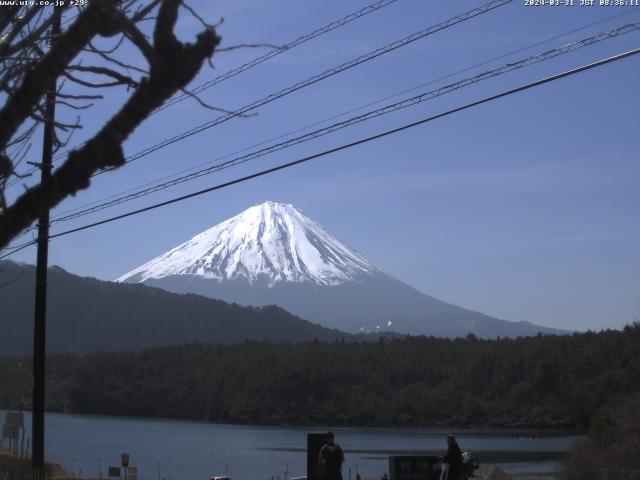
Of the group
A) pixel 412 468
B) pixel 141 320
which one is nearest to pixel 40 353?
pixel 412 468

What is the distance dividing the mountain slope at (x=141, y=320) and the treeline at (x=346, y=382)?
47.5m

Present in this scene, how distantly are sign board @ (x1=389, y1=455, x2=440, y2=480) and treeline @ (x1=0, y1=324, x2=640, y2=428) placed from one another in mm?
68885

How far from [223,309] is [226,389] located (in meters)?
72.6

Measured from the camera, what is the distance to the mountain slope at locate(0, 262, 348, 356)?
162 m

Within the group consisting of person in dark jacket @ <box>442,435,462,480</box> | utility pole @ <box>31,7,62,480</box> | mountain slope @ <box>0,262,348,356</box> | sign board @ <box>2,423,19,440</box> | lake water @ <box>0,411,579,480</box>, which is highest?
mountain slope @ <box>0,262,348,356</box>

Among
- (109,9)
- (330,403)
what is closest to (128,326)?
(330,403)

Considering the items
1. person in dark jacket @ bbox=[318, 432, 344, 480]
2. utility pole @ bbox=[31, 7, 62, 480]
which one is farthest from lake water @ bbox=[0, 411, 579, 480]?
person in dark jacket @ bbox=[318, 432, 344, 480]

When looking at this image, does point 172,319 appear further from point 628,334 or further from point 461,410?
point 628,334

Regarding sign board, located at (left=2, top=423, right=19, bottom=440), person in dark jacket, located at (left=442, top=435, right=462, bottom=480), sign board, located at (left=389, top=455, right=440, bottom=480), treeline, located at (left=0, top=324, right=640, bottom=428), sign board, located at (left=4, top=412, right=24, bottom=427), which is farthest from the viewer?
treeline, located at (left=0, top=324, right=640, bottom=428)

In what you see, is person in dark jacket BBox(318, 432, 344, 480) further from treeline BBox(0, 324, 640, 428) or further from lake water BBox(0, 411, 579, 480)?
treeline BBox(0, 324, 640, 428)

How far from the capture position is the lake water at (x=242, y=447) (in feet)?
150

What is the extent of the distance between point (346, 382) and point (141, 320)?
251ft

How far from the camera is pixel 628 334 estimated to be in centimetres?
8106

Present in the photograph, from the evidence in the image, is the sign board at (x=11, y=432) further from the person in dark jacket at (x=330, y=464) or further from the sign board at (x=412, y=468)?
the person in dark jacket at (x=330, y=464)
